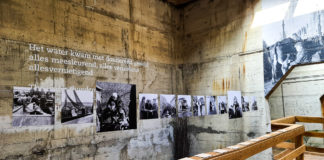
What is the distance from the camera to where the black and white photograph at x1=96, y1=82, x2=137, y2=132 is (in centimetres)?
491

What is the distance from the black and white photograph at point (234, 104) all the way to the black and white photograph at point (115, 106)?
2.65m

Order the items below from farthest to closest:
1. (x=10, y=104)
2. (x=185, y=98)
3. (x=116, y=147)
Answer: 1. (x=185, y=98)
2. (x=116, y=147)
3. (x=10, y=104)

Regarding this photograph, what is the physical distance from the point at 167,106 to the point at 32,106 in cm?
304

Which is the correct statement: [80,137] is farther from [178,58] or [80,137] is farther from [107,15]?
[178,58]

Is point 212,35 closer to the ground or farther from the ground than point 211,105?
farther from the ground

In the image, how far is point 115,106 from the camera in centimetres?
525

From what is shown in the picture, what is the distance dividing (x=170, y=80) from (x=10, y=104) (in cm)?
447

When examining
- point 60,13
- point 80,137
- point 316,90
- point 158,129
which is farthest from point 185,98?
point 316,90

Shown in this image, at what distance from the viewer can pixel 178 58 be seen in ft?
25.5

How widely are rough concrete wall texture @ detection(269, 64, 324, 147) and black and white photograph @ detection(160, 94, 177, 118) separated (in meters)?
Result: 6.10

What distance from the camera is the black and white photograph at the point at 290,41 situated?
17.8ft

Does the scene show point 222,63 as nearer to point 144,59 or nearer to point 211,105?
point 211,105

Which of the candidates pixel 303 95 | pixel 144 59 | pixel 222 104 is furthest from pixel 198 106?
pixel 303 95

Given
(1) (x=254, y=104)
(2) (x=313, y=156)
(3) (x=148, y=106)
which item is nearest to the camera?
(2) (x=313, y=156)
